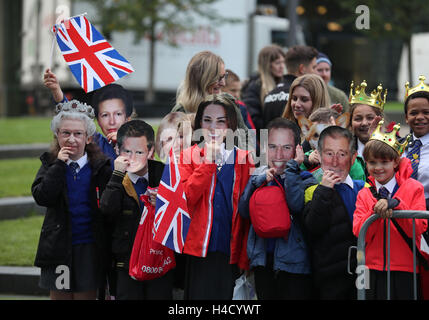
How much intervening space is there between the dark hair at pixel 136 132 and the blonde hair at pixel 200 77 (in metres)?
0.84

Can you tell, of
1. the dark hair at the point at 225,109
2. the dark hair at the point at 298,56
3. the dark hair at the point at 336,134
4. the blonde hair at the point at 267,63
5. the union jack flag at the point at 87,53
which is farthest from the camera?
the blonde hair at the point at 267,63

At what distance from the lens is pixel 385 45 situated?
1225 inches

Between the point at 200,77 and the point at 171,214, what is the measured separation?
5.15 ft

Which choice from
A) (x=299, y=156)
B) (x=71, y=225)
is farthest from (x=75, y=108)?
(x=299, y=156)

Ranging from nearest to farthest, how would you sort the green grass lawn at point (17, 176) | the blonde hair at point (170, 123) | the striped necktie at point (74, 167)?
the striped necktie at point (74, 167)
the blonde hair at point (170, 123)
the green grass lawn at point (17, 176)

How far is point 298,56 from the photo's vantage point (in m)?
7.09

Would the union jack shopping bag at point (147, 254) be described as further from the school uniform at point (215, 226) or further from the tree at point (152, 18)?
the tree at point (152, 18)

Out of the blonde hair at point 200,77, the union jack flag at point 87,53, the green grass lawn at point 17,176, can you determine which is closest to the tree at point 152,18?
the green grass lawn at point 17,176

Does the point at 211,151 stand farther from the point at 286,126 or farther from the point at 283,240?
the point at 283,240

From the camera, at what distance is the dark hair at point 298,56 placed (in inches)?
277

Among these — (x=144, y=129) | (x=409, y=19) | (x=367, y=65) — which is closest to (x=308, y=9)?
(x=367, y=65)

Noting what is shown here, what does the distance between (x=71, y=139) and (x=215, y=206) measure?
1177 mm

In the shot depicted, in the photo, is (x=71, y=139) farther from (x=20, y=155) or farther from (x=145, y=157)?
(x=20, y=155)

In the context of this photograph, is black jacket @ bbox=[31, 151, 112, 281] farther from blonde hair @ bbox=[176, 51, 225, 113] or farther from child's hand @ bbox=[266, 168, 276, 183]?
child's hand @ bbox=[266, 168, 276, 183]
